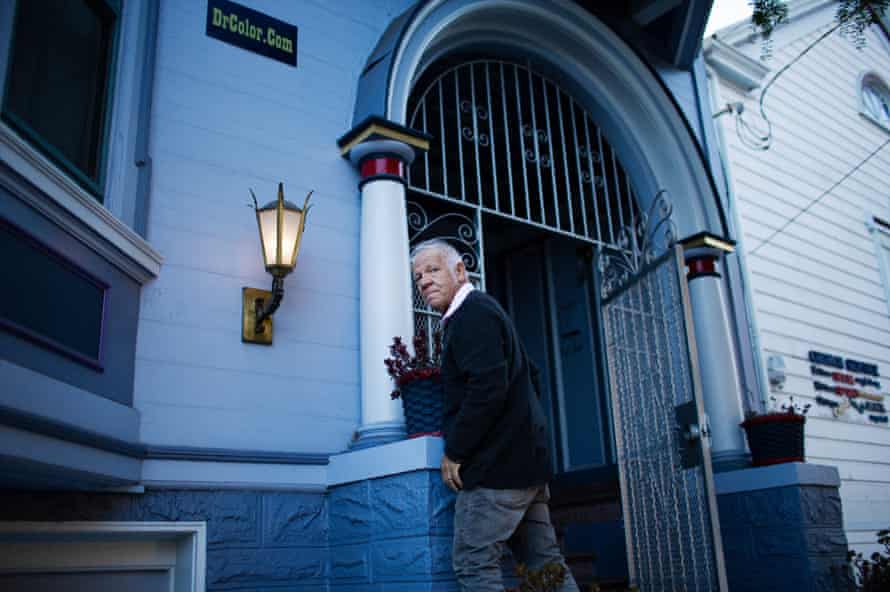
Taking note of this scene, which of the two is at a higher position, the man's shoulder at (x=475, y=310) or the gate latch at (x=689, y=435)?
the man's shoulder at (x=475, y=310)

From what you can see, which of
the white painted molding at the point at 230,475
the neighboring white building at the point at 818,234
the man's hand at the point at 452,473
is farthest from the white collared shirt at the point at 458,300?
the neighboring white building at the point at 818,234

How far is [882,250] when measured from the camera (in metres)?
8.79

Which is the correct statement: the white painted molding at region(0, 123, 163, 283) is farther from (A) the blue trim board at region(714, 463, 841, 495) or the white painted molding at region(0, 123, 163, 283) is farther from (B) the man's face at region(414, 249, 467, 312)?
(A) the blue trim board at region(714, 463, 841, 495)

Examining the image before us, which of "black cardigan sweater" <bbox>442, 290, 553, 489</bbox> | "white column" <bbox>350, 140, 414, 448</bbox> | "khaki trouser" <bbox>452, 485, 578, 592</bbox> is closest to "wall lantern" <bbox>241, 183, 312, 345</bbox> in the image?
"white column" <bbox>350, 140, 414, 448</bbox>

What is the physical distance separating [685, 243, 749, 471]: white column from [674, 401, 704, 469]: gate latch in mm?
1464

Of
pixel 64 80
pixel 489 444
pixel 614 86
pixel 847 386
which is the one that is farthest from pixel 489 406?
pixel 847 386

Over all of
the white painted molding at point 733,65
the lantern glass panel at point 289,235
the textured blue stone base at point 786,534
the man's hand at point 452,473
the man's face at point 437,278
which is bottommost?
the textured blue stone base at point 786,534

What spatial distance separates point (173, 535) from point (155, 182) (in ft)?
5.19

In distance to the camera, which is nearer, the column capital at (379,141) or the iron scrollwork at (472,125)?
the column capital at (379,141)

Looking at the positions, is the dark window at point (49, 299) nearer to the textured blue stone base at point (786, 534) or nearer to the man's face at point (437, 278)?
the man's face at point (437, 278)

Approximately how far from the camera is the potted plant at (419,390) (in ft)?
12.2

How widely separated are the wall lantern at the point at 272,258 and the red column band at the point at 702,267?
11.0 ft

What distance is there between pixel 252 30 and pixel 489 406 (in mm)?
2701

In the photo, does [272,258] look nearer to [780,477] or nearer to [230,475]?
[230,475]
